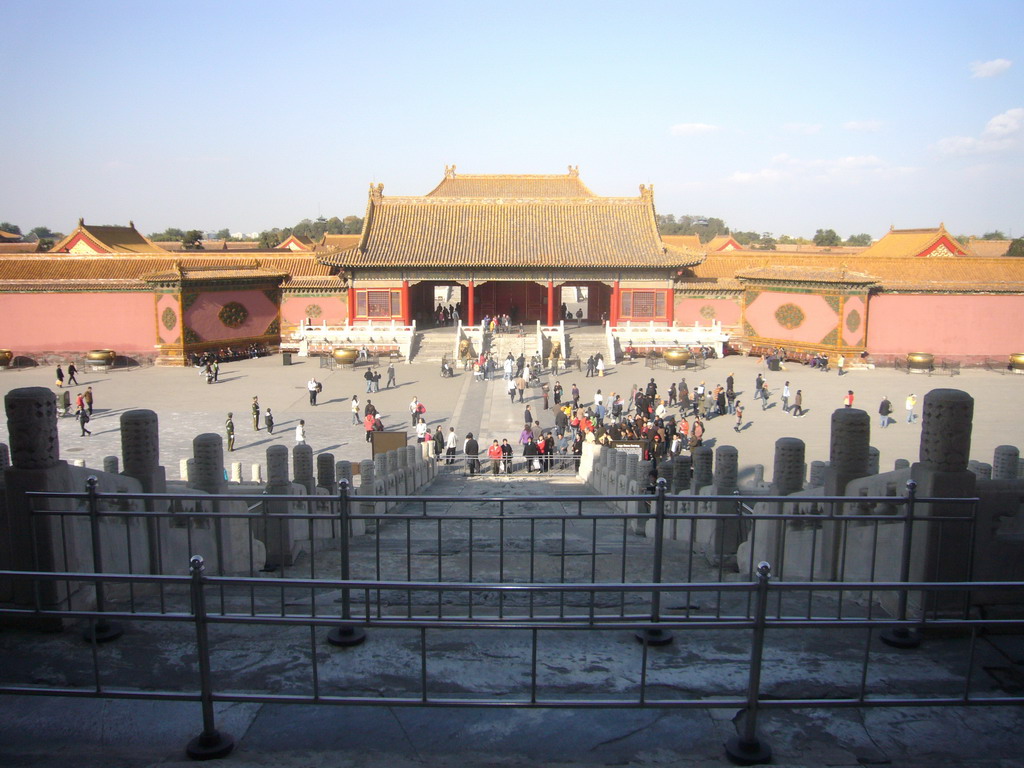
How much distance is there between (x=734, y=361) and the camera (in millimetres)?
34438

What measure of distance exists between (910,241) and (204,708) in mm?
46657

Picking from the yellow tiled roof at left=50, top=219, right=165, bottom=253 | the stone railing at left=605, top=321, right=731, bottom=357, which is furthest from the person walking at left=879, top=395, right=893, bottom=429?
the yellow tiled roof at left=50, top=219, right=165, bottom=253

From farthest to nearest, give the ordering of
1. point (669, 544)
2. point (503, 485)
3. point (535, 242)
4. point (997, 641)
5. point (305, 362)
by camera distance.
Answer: point (535, 242) → point (305, 362) → point (503, 485) → point (669, 544) → point (997, 641)

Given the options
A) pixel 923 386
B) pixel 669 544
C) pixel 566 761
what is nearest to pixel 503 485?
pixel 669 544

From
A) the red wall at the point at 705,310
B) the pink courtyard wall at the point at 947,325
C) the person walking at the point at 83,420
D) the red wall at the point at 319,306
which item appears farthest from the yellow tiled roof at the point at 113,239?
the pink courtyard wall at the point at 947,325

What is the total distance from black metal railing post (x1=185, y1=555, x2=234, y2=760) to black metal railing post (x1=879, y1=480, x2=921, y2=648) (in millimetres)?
4395

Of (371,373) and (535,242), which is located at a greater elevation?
(535,242)

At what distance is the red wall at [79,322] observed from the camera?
110ft

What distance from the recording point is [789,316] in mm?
35031

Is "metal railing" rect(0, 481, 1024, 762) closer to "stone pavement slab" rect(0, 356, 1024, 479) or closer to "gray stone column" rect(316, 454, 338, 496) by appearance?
"gray stone column" rect(316, 454, 338, 496)

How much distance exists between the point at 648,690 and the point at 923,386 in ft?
88.0

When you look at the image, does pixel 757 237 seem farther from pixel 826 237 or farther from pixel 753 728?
pixel 753 728

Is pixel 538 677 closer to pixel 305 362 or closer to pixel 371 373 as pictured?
pixel 371 373

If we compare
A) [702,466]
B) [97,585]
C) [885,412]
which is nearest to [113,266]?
[885,412]
